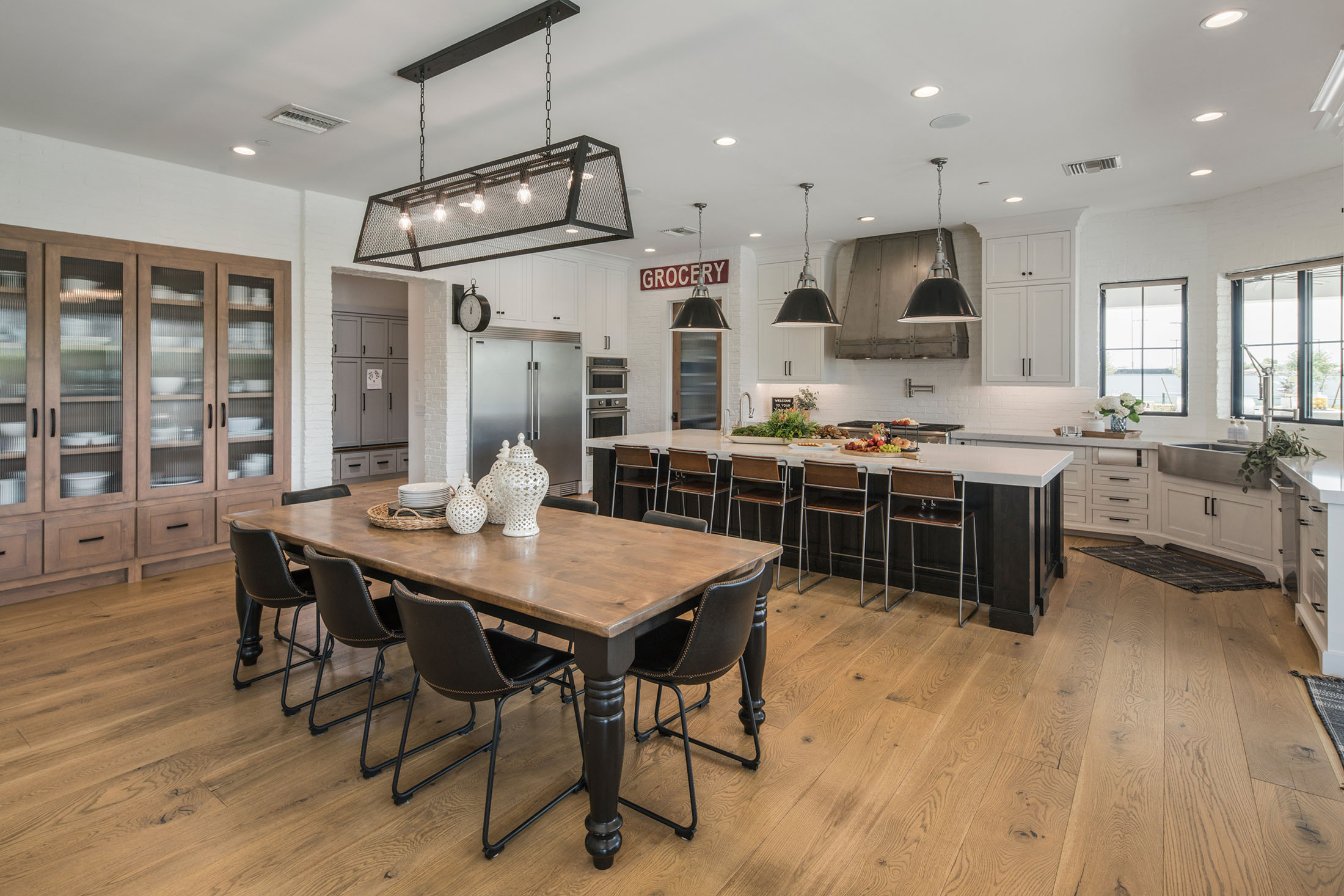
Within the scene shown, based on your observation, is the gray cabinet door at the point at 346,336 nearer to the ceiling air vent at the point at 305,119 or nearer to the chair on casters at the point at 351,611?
the ceiling air vent at the point at 305,119

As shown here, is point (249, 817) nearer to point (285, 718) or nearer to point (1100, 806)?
point (285, 718)

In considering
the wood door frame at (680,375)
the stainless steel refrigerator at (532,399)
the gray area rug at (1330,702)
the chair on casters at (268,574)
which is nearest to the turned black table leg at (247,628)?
the chair on casters at (268,574)

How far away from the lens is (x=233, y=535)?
2920mm

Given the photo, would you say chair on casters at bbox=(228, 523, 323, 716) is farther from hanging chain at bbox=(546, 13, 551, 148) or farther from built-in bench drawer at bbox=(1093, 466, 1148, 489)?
built-in bench drawer at bbox=(1093, 466, 1148, 489)

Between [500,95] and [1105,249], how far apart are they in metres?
5.36

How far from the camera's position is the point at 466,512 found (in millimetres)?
2879

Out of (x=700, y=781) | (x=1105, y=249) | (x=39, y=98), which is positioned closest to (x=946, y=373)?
(x=1105, y=249)

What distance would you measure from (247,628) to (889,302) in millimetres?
5885

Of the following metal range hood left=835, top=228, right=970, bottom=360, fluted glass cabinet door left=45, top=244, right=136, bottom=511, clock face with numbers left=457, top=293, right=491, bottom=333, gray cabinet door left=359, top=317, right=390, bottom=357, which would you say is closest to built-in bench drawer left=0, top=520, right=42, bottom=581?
fluted glass cabinet door left=45, top=244, right=136, bottom=511

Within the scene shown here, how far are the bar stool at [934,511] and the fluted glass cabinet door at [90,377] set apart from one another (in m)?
4.89

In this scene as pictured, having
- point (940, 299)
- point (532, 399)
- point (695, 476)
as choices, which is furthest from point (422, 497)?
point (532, 399)

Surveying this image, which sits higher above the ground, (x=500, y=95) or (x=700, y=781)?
(x=500, y=95)

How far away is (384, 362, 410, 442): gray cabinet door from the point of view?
8891 mm

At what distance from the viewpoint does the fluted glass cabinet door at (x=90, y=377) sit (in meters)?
4.33
